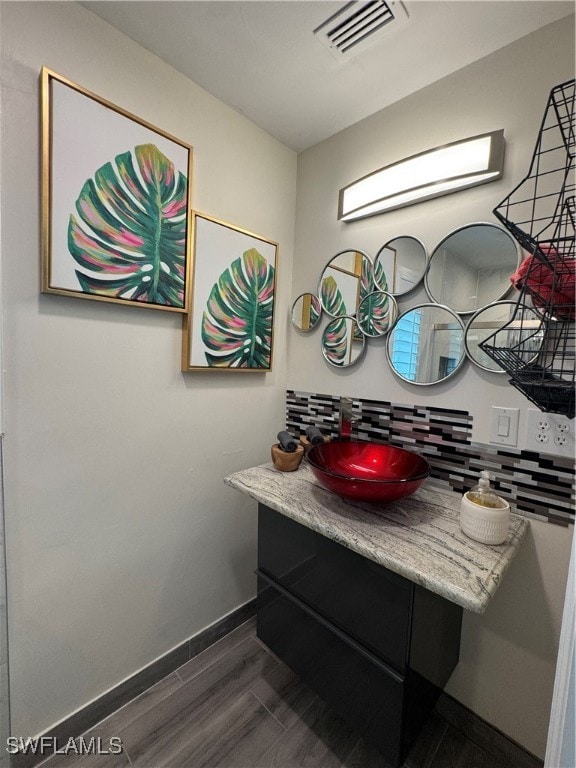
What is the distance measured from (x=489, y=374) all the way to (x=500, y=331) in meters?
0.17

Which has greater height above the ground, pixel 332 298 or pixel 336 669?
pixel 332 298

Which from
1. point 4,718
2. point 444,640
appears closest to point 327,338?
point 444,640

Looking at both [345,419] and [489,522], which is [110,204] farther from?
[489,522]

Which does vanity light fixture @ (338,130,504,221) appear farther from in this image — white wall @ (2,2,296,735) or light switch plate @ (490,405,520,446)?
light switch plate @ (490,405,520,446)

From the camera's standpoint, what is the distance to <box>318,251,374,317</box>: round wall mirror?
4.87ft

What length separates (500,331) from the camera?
105cm

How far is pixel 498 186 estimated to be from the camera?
3.70 feet

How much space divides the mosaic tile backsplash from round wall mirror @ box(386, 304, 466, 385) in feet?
0.47

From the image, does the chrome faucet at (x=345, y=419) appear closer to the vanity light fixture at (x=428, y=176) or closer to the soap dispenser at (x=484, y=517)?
the soap dispenser at (x=484, y=517)

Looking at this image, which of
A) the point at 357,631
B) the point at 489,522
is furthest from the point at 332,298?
the point at 357,631

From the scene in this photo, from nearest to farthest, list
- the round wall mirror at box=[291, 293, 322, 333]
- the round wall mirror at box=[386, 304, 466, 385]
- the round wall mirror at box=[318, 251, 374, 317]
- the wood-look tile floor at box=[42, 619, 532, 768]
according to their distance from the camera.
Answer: the wood-look tile floor at box=[42, 619, 532, 768] → the round wall mirror at box=[386, 304, 466, 385] → the round wall mirror at box=[318, 251, 374, 317] → the round wall mirror at box=[291, 293, 322, 333]

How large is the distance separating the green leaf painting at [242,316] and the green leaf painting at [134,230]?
0.60 feet

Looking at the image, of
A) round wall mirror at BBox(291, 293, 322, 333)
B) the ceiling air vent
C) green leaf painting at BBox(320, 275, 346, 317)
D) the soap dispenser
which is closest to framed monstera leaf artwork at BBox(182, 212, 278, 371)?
A: round wall mirror at BBox(291, 293, 322, 333)

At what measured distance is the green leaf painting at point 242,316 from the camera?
57.2 inches
